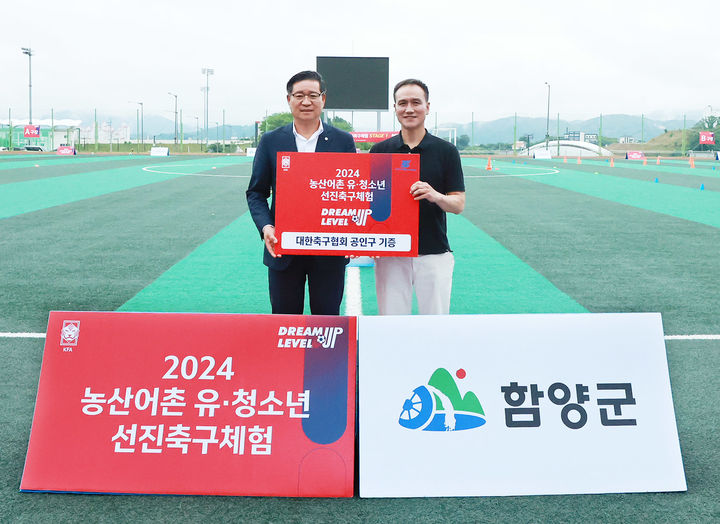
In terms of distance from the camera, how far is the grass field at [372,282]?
11.3 ft

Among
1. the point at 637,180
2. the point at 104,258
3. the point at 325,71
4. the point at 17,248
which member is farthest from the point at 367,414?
the point at 637,180

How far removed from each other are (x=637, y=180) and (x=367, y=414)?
1070 inches

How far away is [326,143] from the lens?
404 centimetres

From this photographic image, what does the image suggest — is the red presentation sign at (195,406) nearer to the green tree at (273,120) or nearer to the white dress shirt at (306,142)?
the white dress shirt at (306,142)

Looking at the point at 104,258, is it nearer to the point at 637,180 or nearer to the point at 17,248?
the point at 17,248

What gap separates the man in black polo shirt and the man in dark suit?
27cm

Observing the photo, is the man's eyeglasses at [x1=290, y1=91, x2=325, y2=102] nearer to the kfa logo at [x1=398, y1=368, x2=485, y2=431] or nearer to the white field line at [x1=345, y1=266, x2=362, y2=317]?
the kfa logo at [x1=398, y1=368, x2=485, y2=431]

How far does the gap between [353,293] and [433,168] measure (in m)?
4.12

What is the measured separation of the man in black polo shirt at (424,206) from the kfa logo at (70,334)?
1.63 meters

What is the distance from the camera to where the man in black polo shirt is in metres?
4.03

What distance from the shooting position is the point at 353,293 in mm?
8094

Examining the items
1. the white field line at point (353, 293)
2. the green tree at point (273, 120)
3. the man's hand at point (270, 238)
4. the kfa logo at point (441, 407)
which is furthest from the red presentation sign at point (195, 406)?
the green tree at point (273, 120)

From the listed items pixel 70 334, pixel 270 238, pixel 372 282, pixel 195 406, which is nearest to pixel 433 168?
pixel 270 238

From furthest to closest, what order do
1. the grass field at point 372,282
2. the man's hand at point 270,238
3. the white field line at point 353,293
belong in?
the white field line at point 353,293
the man's hand at point 270,238
the grass field at point 372,282
